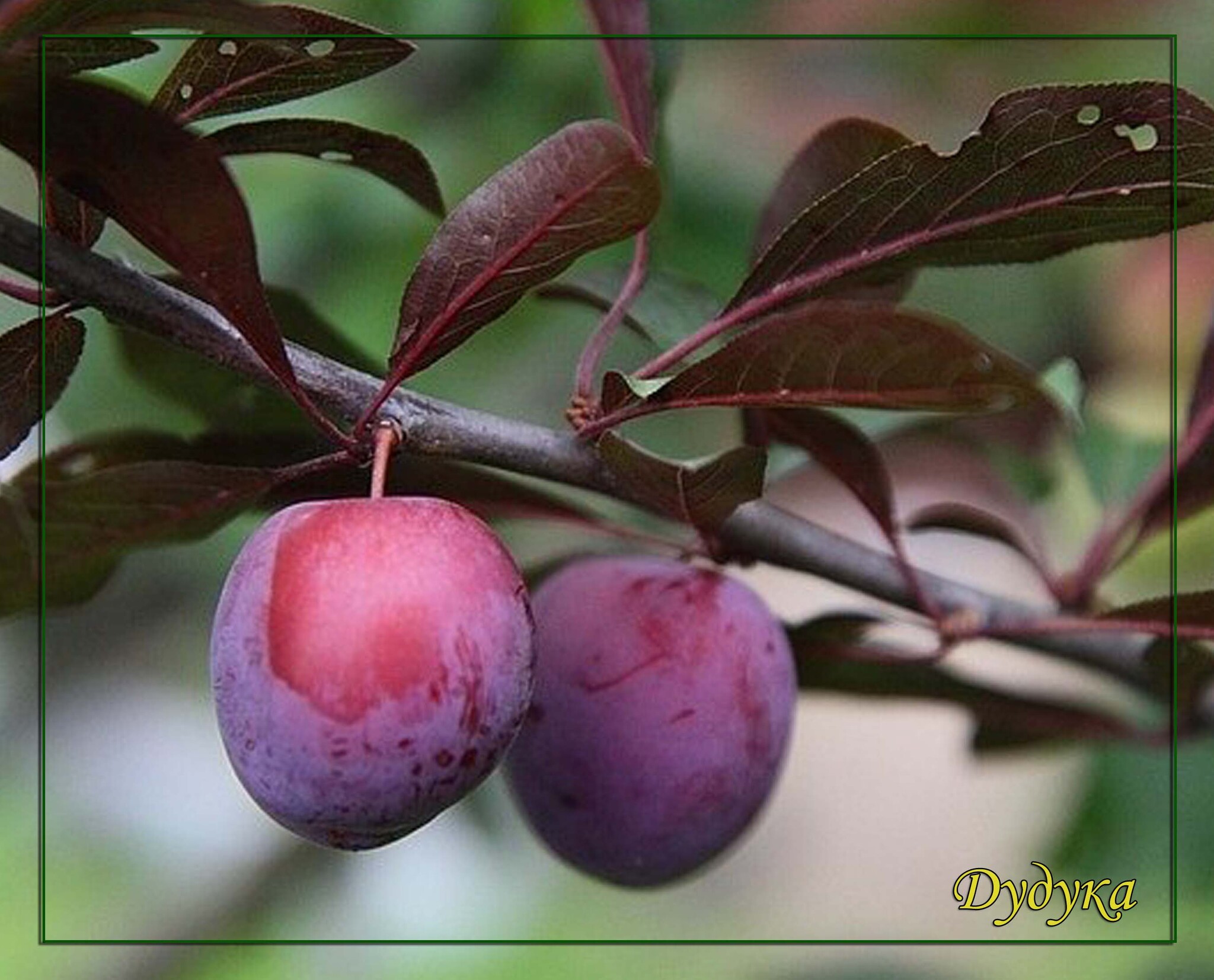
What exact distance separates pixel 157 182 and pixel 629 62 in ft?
0.95

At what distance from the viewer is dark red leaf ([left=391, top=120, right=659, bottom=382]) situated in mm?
502

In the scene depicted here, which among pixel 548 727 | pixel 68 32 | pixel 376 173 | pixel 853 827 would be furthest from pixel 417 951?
pixel 68 32

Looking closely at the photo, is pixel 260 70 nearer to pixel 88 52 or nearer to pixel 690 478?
pixel 88 52

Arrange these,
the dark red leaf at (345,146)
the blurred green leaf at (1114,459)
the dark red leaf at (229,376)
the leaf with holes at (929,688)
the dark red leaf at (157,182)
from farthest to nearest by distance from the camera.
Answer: the blurred green leaf at (1114,459) → the leaf with holes at (929,688) → the dark red leaf at (229,376) → the dark red leaf at (345,146) → the dark red leaf at (157,182)

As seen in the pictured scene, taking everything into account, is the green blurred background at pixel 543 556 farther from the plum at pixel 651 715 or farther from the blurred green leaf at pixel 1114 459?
the plum at pixel 651 715

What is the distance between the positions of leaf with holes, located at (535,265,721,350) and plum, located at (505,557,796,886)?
0.12 m

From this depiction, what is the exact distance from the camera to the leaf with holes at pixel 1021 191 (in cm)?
56

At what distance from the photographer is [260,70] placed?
0.57 meters

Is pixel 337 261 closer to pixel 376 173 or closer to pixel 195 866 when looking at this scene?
pixel 376 173

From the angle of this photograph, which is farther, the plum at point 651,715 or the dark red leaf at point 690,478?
the plum at point 651,715

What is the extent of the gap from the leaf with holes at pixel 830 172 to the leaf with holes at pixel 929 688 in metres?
0.16

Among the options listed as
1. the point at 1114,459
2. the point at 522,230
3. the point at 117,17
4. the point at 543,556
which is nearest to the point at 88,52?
the point at 117,17

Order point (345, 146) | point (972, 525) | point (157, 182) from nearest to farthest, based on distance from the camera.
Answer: point (157, 182), point (345, 146), point (972, 525)

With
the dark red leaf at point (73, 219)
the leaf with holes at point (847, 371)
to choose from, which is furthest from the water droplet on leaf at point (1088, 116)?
the dark red leaf at point (73, 219)
